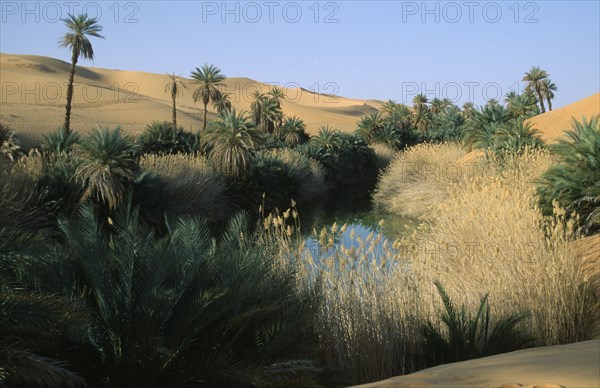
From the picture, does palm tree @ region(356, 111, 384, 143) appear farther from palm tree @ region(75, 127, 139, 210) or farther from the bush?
palm tree @ region(75, 127, 139, 210)

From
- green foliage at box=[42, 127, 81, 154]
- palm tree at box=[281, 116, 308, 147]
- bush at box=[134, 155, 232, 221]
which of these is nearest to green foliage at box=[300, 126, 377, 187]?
palm tree at box=[281, 116, 308, 147]

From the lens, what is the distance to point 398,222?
24750mm

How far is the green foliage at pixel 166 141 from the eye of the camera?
3344 cm

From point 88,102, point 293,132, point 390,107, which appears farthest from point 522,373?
point 88,102

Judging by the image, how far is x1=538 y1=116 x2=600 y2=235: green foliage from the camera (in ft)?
44.5

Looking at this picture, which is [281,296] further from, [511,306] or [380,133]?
[380,133]

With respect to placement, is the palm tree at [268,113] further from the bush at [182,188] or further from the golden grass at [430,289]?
the golden grass at [430,289]

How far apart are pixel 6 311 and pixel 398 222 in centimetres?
2095

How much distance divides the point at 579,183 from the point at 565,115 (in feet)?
87.7

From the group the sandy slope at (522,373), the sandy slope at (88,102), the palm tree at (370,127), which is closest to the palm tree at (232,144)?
the sandy slope at (522,373)

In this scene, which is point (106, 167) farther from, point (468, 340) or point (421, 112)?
point (421, 112)

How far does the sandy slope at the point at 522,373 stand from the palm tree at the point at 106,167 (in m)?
16.1

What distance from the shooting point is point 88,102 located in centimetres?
9412

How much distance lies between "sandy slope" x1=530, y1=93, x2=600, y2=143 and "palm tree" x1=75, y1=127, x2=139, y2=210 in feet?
75.2
